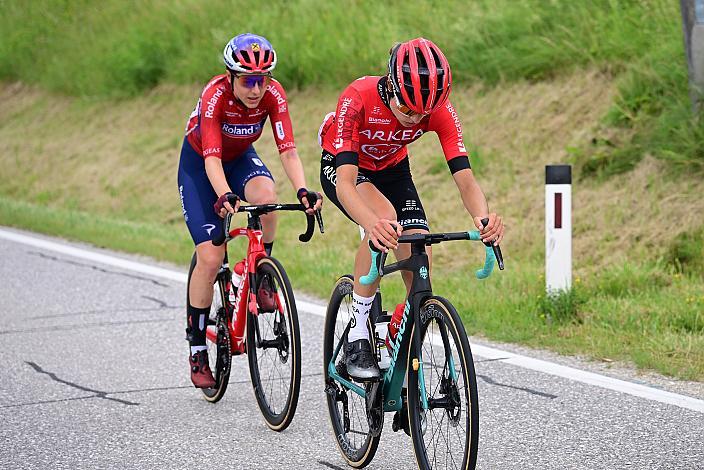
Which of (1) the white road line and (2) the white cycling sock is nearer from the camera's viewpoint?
(2) the white cycling sock

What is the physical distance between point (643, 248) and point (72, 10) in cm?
1966

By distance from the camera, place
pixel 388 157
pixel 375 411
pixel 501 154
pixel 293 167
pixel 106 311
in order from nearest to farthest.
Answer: pixel 375 411 < pixel 388 157 < pixel 293 167 < pixel 106 311 < pixel 501 154

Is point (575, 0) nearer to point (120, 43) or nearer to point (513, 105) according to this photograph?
point (513, 105)

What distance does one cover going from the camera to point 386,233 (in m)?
4.48

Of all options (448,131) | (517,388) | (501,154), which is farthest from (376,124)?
(501,154)

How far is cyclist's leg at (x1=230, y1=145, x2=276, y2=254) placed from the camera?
258 inches

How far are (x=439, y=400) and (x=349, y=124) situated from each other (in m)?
1.34

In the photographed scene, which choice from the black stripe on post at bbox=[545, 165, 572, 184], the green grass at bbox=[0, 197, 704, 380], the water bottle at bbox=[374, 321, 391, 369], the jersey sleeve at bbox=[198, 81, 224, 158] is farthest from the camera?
the black stripe on post at bbox=[545, 165, 572, 184]

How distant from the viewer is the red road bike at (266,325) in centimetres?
580

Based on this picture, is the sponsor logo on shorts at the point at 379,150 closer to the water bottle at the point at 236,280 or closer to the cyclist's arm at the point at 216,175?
the cyclist's arm at the point at 216,175

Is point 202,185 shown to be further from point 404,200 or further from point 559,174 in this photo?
point 559,174

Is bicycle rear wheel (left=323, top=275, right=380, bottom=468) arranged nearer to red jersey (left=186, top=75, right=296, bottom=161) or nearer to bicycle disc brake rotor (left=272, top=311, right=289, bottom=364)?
bicycle disc brake rotor (left=272, top=311, right=289, bottom=364)

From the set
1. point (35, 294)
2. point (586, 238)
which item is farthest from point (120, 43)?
point (586, 238)

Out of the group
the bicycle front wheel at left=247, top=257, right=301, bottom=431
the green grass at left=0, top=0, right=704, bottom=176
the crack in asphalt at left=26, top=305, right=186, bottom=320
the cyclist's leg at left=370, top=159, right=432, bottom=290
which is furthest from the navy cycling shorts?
the green grass at left=0, top=0, right=704, bottom=176
